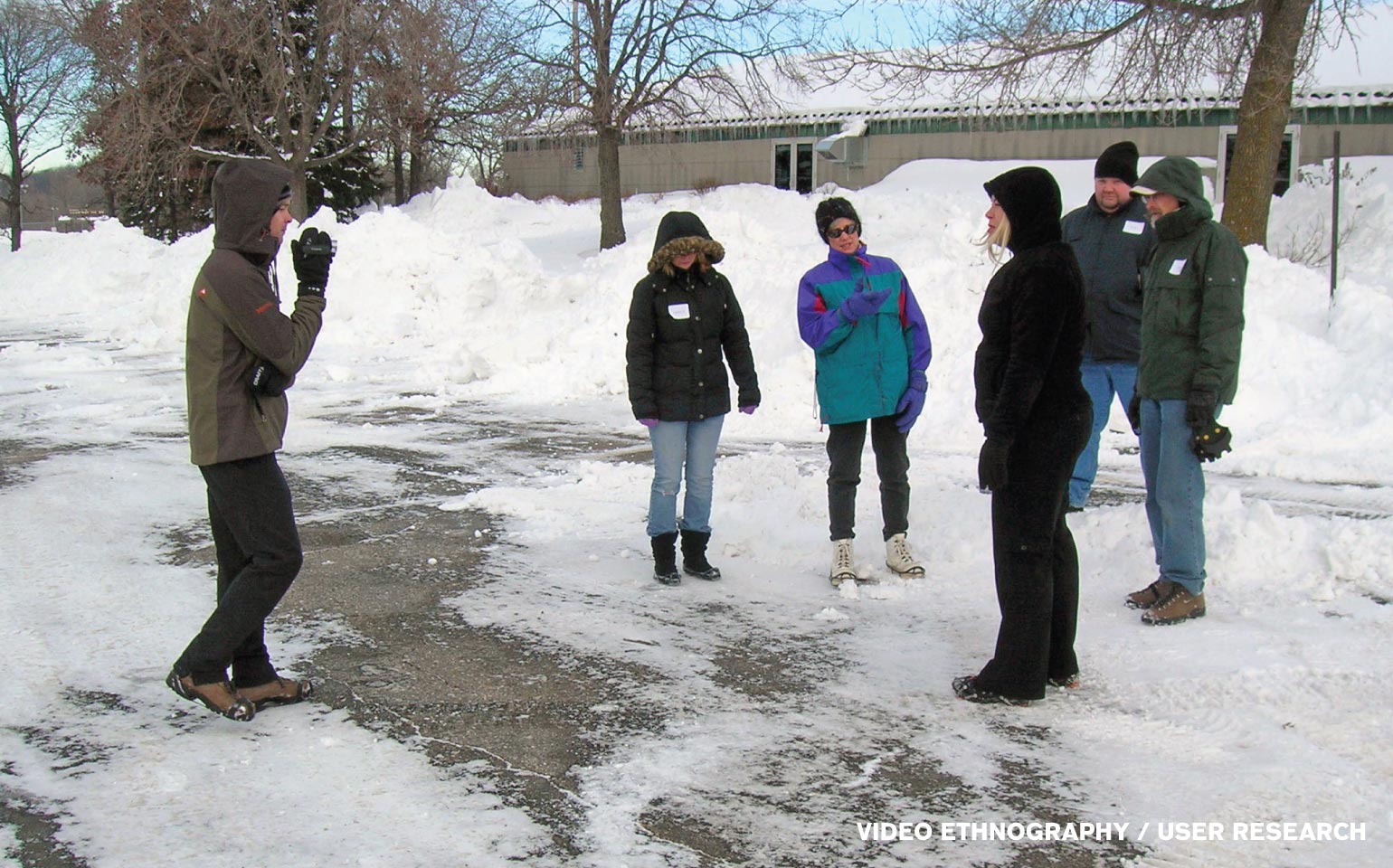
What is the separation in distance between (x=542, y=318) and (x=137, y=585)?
33.9 feet

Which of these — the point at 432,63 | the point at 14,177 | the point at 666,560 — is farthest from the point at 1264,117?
the point at 14,177

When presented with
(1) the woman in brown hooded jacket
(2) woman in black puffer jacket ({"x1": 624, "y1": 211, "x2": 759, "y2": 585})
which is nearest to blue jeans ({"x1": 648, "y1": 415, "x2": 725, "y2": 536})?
(2) woman in black puffer jacket ({"x1": 624, "y1": 211, "x2": 759, "y2": 585})

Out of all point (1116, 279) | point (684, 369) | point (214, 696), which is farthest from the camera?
point (1116, 279)

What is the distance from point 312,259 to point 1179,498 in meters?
3.73

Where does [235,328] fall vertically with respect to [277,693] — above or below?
above

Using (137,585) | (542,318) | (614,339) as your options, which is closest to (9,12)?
(542,318)

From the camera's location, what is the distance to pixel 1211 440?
4984mm

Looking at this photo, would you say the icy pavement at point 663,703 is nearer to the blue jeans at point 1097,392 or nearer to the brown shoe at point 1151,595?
the brown shoe at point 1151,595

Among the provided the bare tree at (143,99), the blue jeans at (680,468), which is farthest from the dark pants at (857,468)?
the bare tree at (143,99)

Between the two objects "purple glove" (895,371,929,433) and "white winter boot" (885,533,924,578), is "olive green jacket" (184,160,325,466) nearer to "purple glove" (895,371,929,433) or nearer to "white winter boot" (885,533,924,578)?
"purple glove" (895,371,929,433)

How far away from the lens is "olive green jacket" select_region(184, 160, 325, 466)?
3.94 m

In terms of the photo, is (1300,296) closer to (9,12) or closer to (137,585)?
(137,585)

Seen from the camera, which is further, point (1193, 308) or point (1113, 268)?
point (1113, 268)

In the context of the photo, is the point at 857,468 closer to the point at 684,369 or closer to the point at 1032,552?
the point at 684,369
